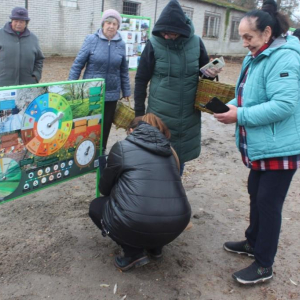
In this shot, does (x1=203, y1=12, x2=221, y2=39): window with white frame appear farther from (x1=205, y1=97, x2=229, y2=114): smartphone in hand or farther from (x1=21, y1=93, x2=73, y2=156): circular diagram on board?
(x1=205, y1=97, x2=229, y2=114): smartphone in hand

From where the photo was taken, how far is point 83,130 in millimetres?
3176

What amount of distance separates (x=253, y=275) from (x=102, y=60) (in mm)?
2633

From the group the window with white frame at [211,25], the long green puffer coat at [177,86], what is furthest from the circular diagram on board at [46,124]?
the window with white frame at [211,25]

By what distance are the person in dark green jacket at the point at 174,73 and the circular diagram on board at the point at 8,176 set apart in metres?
1.23

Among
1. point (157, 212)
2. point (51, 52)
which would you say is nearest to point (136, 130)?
point (157, 212)

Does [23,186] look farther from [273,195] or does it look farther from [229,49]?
[229,49]

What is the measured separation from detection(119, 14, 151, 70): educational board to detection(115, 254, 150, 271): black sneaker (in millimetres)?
7284

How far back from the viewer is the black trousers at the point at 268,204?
97.5 inches

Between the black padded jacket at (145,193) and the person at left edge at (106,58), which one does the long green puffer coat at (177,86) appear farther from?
the person at left edge at (106,58)

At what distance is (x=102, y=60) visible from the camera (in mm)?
4051

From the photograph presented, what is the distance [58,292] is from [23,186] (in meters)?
0.84

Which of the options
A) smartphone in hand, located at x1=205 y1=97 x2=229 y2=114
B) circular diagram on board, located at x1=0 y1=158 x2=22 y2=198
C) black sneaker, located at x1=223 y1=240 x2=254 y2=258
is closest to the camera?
smartphone in hand, located at x1=205 y1=97 x2=229 y2=114

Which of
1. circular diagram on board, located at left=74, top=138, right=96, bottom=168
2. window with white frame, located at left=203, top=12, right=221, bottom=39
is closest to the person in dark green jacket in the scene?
circular diagram on board, located at left=74, top=138, right=96, bottom=168

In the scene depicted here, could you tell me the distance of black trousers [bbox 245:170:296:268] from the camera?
2477 mm
